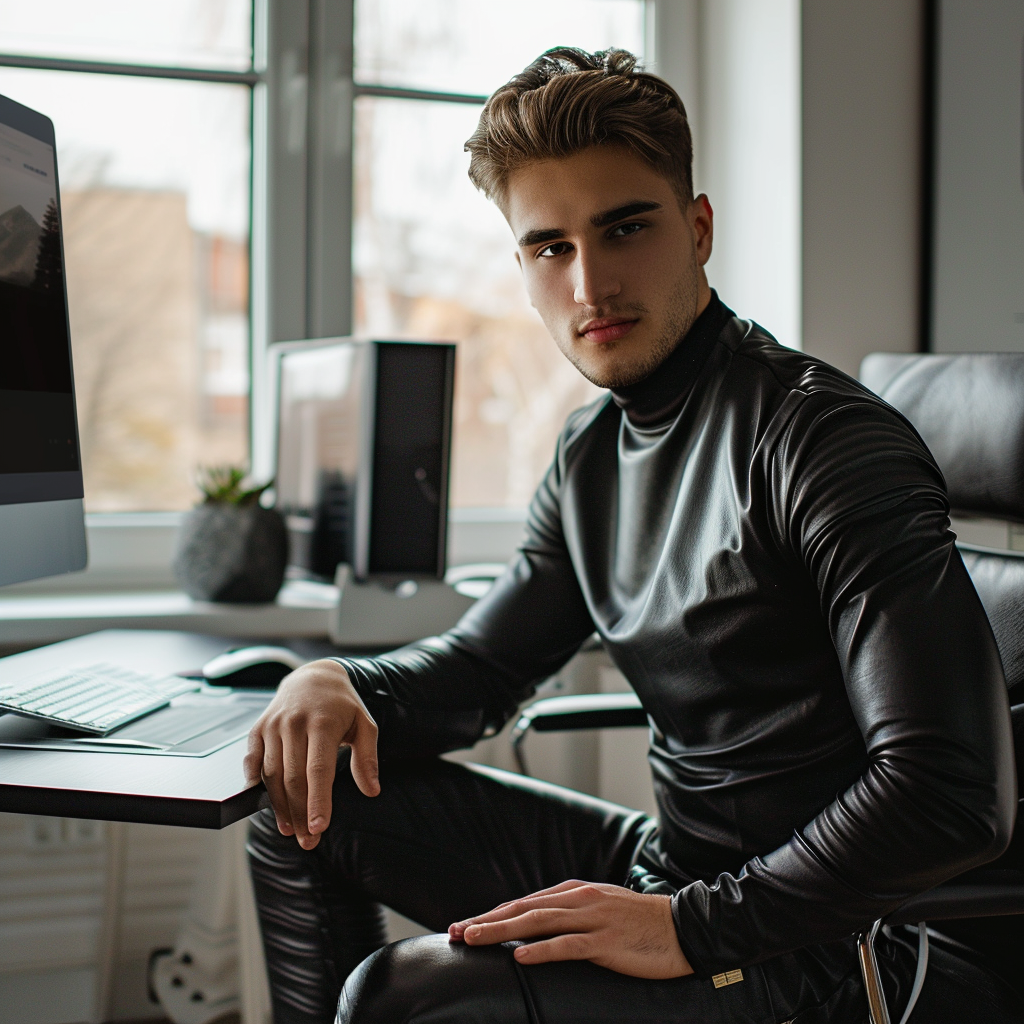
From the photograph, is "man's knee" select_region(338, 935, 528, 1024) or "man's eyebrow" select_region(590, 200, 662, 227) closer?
"man's knee" select_region(338, 935, 528, 1024)

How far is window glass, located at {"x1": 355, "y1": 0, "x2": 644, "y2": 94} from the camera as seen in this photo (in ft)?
6.82

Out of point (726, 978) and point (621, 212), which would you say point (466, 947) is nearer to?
point (726, 978)

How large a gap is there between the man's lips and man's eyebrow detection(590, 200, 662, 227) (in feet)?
0.35

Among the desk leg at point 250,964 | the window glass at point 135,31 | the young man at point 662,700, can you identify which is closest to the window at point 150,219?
the window glass at point 135,31

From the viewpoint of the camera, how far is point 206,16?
2.01 metres

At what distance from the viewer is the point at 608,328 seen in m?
1.13

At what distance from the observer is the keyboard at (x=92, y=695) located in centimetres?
99

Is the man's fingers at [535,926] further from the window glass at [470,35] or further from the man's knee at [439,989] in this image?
the window glass at [470,35]

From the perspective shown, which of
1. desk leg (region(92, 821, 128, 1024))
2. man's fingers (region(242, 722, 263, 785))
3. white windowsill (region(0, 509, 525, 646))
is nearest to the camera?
man's fingers (region(242, 722, 263, 785))

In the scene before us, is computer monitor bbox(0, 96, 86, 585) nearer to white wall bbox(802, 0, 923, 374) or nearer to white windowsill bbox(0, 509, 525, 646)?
white windowsill bbox(0, 509, 525, 646)

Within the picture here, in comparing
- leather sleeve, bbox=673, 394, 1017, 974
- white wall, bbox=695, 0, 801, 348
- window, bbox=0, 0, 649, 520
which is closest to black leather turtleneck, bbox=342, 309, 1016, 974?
leather sleeve, bbox=673, 394, 1017, 974

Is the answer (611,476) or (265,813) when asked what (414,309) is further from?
(265,813)

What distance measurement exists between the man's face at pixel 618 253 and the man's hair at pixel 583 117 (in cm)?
2

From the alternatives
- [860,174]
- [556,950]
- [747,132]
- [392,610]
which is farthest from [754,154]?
[556,950]
